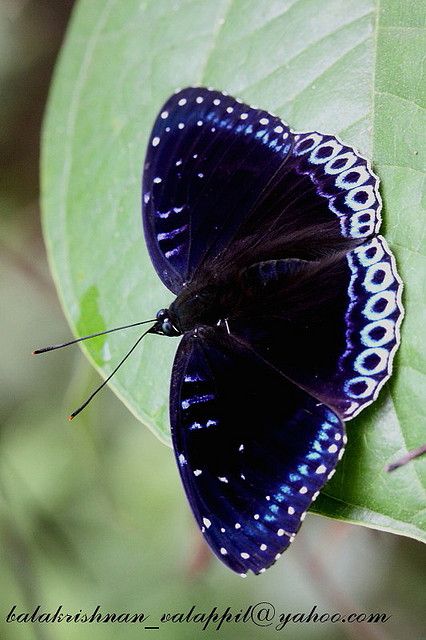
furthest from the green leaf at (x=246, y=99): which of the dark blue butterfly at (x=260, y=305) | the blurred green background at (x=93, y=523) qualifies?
the blurred green background at (x=93, y=523)

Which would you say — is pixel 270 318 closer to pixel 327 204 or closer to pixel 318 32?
pixel 327 204

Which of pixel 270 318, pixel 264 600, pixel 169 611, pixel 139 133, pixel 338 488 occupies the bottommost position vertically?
pixel 264 600

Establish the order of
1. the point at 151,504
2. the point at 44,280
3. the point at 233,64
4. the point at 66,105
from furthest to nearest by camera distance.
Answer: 1. the point at 44,280
2. the point at 151,504
3. the point at 66,105
4. the point at 233,64

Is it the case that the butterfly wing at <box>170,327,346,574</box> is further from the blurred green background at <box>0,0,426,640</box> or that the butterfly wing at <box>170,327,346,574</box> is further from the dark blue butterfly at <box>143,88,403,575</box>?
the blurred green background at <box>0,0,426,640</box>

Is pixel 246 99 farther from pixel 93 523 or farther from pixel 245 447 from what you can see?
pixel 93 523

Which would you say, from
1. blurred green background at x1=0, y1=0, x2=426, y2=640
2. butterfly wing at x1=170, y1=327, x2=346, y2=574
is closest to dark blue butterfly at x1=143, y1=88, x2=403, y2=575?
butterfly wing at x1=170, y1=327, x2=346, y2=574

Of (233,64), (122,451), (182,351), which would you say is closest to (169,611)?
(122,451)

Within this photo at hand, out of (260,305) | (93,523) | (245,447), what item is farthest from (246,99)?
(93,523)

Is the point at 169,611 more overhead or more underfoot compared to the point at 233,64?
more underfoot
